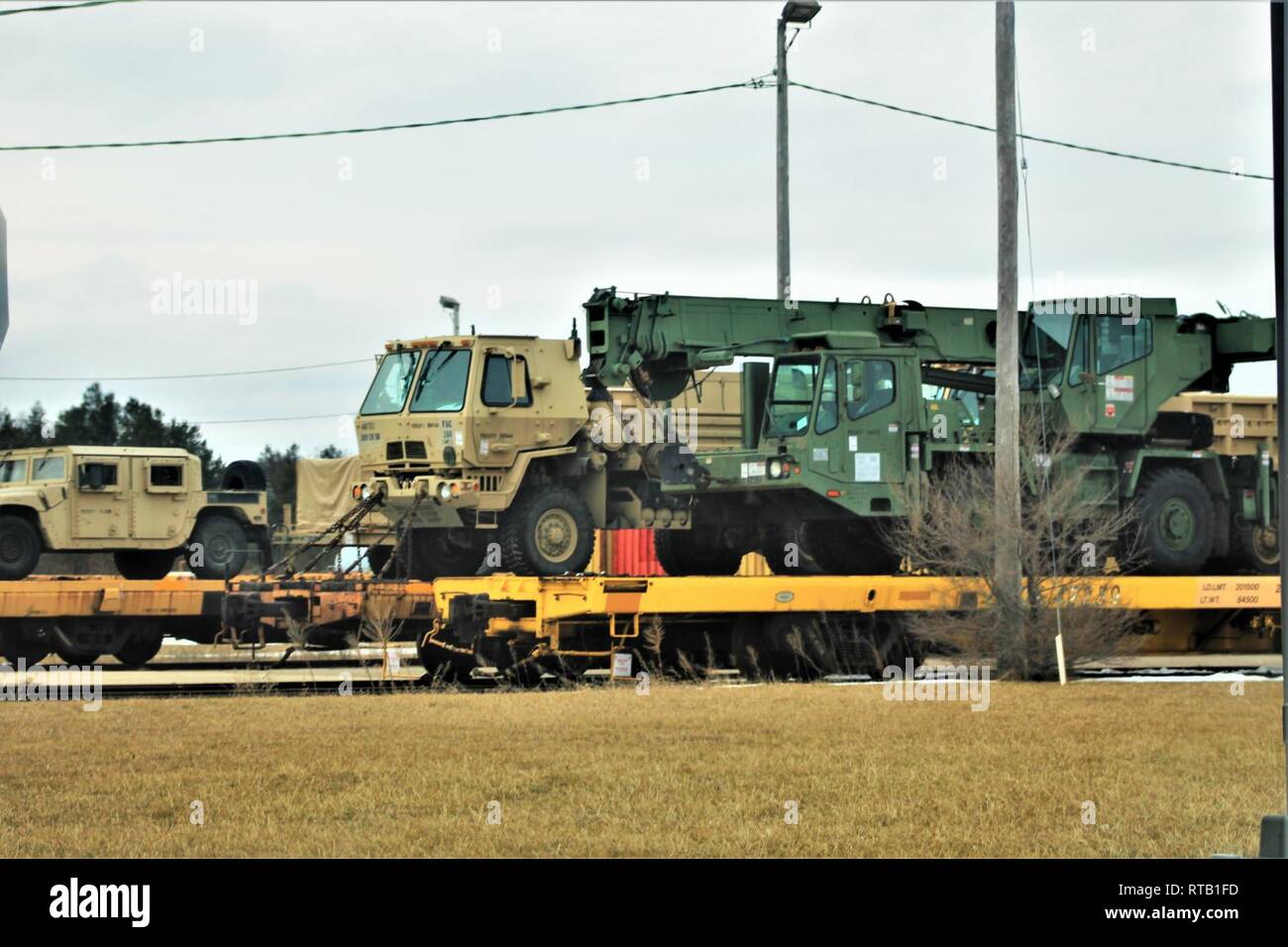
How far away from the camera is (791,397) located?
19016 millimetres

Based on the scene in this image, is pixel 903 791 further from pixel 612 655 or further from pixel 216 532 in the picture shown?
pixel 216 532

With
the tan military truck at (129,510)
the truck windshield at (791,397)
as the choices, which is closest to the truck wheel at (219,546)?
the tan military truck at (129,510)

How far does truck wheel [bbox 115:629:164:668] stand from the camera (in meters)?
20.9

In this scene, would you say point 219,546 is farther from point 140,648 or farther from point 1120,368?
point 1120,368

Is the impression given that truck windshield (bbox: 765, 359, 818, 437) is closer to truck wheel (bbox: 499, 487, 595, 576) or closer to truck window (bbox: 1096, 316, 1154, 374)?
truck wheel (bbox: 499, 487, 595, 576)

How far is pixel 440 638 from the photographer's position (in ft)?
61.4

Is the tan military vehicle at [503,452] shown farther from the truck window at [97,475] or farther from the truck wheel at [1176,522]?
the truck wheel at [1176,522]

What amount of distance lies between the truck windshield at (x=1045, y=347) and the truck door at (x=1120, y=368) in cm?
34

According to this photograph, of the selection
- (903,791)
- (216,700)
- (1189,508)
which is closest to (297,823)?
(903,791)

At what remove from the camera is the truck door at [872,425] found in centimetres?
1895

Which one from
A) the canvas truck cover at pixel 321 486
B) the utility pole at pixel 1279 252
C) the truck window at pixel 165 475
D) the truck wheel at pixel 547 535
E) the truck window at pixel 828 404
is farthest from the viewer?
the canvas truck cover at pixel 321 486

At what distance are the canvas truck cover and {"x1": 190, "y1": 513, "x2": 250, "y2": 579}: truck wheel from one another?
330 inches

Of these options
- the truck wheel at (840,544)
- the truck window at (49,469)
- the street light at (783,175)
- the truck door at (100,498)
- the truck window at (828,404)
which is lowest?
the truck wheel at (840,544)
